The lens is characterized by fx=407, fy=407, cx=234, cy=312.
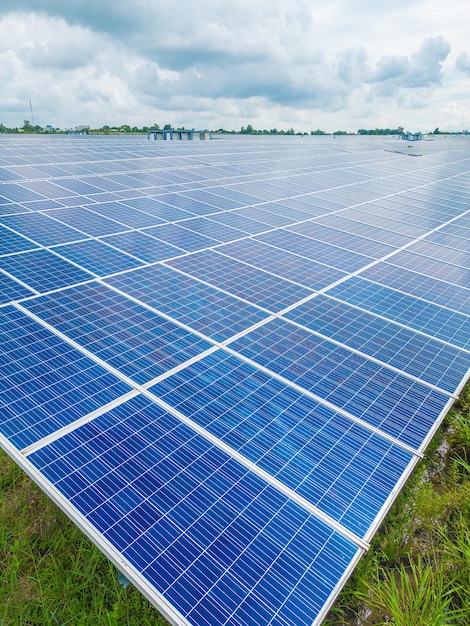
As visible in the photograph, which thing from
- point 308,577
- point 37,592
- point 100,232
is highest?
point 100,232

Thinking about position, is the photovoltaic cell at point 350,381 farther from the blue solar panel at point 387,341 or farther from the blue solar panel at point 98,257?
the blue solar panel at point 98,257

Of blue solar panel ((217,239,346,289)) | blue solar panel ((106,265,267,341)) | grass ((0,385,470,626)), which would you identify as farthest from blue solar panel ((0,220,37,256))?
grass ((0,385,470,626))

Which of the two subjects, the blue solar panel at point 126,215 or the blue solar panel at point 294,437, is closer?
the blue solar panel at point 294,437

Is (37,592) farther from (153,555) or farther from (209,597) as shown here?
(209,597)

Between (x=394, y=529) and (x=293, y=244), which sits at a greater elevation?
(x=293, y=244)

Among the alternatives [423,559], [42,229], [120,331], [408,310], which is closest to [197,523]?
[423,559]

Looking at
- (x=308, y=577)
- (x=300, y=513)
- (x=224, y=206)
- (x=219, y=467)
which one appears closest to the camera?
(x=308, y=577)

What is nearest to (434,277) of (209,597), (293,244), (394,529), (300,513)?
(293,244)

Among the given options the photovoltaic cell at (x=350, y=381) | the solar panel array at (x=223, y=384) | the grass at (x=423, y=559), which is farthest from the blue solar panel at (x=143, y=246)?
the grass at (x=423, y=559)

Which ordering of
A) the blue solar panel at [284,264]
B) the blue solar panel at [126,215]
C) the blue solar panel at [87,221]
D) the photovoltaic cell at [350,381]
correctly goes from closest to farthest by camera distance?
the photovoltaic cell at [350,381], the blue solar panel at [284,264], the blue solar panel at [87,221], the blue solar panel at [126,215]
